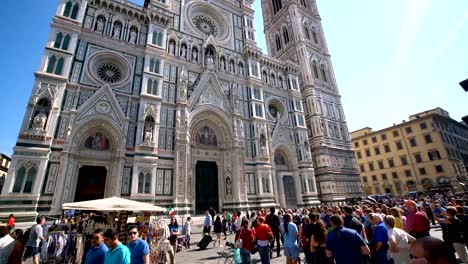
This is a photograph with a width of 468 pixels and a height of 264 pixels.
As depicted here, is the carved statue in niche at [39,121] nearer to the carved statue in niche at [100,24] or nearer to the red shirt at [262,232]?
the carved statue in niche at [100,24]

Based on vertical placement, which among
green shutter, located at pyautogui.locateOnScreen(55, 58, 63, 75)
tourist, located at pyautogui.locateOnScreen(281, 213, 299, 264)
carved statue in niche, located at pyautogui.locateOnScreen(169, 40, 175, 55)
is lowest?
tourist, located at pyautogui.locateOnScreen(281, 213, 299, 264)

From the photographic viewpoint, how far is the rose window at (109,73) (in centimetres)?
1586

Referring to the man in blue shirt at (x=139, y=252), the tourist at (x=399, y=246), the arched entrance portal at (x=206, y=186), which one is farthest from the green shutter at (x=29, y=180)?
the tourist at (x=399, y=246)

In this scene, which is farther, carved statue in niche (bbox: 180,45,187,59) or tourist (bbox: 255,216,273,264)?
carved statue in niche (bbox: 180,45,187,59)

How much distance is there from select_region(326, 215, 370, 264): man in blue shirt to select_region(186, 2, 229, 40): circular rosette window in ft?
73.0

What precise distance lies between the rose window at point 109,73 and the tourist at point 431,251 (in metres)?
18.3

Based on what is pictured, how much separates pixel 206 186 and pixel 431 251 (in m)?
17.0

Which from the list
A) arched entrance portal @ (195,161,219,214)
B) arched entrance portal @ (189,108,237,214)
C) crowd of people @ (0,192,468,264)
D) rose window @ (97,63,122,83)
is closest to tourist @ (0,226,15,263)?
crowd of people @ (0,192,468,264)

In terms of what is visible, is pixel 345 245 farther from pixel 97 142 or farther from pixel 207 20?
pixel 207 20

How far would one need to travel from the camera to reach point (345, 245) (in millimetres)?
3449

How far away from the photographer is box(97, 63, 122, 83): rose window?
52.0 feet

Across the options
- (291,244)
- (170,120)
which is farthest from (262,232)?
(170,120)

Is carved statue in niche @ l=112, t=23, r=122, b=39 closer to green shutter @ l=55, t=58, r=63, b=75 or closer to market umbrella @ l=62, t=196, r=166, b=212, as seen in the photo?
green shutter @ l=55, t=58, r=63, b=75

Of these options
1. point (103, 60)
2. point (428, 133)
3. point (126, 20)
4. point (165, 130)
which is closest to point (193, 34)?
point (126, 20)
